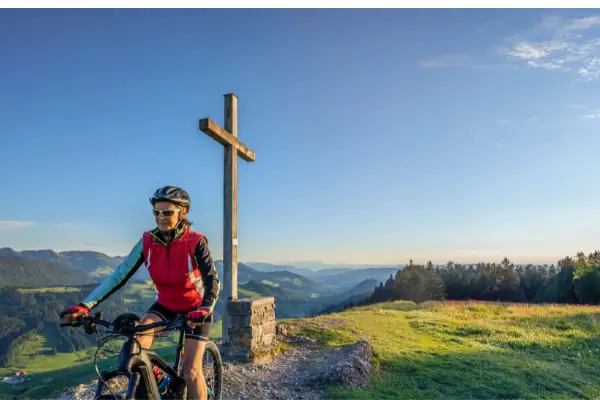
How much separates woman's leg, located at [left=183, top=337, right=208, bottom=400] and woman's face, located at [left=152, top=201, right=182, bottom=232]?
3.86 feet

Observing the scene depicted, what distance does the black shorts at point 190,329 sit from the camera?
4.25m

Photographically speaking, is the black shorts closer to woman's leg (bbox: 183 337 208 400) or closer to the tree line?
woman's leg (bbox: 183 337 208 400)

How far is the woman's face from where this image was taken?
4250 millimetres

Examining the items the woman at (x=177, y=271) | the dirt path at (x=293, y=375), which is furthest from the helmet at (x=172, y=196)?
the dirt path at (x=293, y=375)

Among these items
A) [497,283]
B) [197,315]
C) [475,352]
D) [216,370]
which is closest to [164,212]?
[197,315]

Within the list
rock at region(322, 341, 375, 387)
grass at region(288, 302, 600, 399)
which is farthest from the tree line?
rock at region(322, 341, 375, 387)

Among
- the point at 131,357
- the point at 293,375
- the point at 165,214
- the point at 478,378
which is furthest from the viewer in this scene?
the point at 478,378

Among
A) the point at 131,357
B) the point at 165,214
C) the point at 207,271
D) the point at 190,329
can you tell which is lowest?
the point at 131,357

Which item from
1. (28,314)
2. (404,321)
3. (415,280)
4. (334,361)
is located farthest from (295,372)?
(28,314)

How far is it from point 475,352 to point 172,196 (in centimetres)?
1044

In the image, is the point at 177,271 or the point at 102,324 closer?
the point at 102,324

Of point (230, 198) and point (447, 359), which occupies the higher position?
point (230, 198)

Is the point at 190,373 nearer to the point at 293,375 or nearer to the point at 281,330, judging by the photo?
the point at 293,375

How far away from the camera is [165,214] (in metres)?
4.25
